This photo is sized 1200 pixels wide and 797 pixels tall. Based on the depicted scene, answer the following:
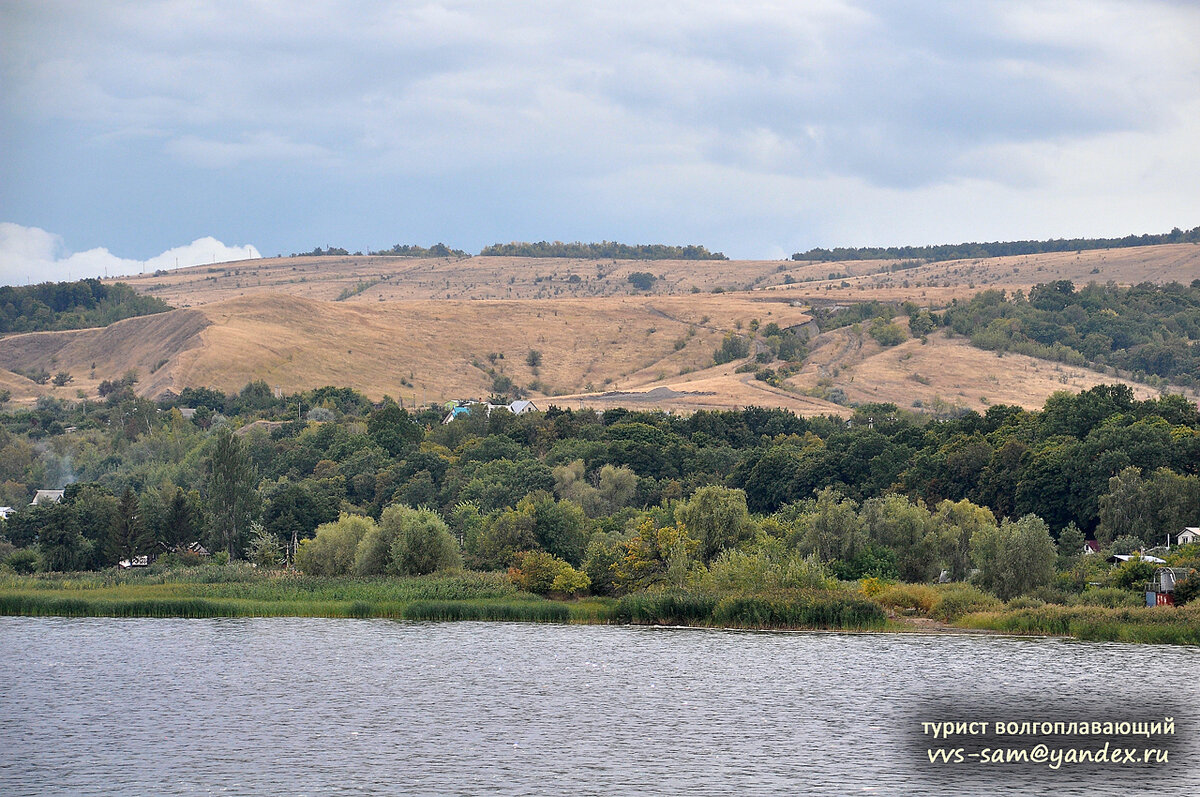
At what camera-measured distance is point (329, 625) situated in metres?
70.1

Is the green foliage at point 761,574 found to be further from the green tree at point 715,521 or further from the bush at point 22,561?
the bush at point 22,561

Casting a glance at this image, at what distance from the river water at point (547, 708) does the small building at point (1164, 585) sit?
759 cm

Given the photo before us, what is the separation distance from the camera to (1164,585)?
6894cm

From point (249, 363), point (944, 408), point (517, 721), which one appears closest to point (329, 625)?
point (517, 721)

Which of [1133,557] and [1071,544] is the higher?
[1133,557]

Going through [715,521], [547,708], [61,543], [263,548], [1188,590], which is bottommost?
[547,708]

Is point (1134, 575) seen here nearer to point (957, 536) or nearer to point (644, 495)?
point (957, 536)

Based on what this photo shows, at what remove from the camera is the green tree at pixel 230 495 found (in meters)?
93.6

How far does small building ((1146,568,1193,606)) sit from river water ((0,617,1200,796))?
7595 mm

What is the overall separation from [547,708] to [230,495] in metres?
51.8

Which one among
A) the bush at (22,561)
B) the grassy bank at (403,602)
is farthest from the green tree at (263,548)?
the bush at (22,561)

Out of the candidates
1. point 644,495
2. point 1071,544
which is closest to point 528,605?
point 1071,544

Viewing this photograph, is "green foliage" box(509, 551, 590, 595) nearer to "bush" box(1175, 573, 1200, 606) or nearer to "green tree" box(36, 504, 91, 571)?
"bush" box(1175, 573, 1200, 606)

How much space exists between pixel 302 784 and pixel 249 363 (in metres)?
163
